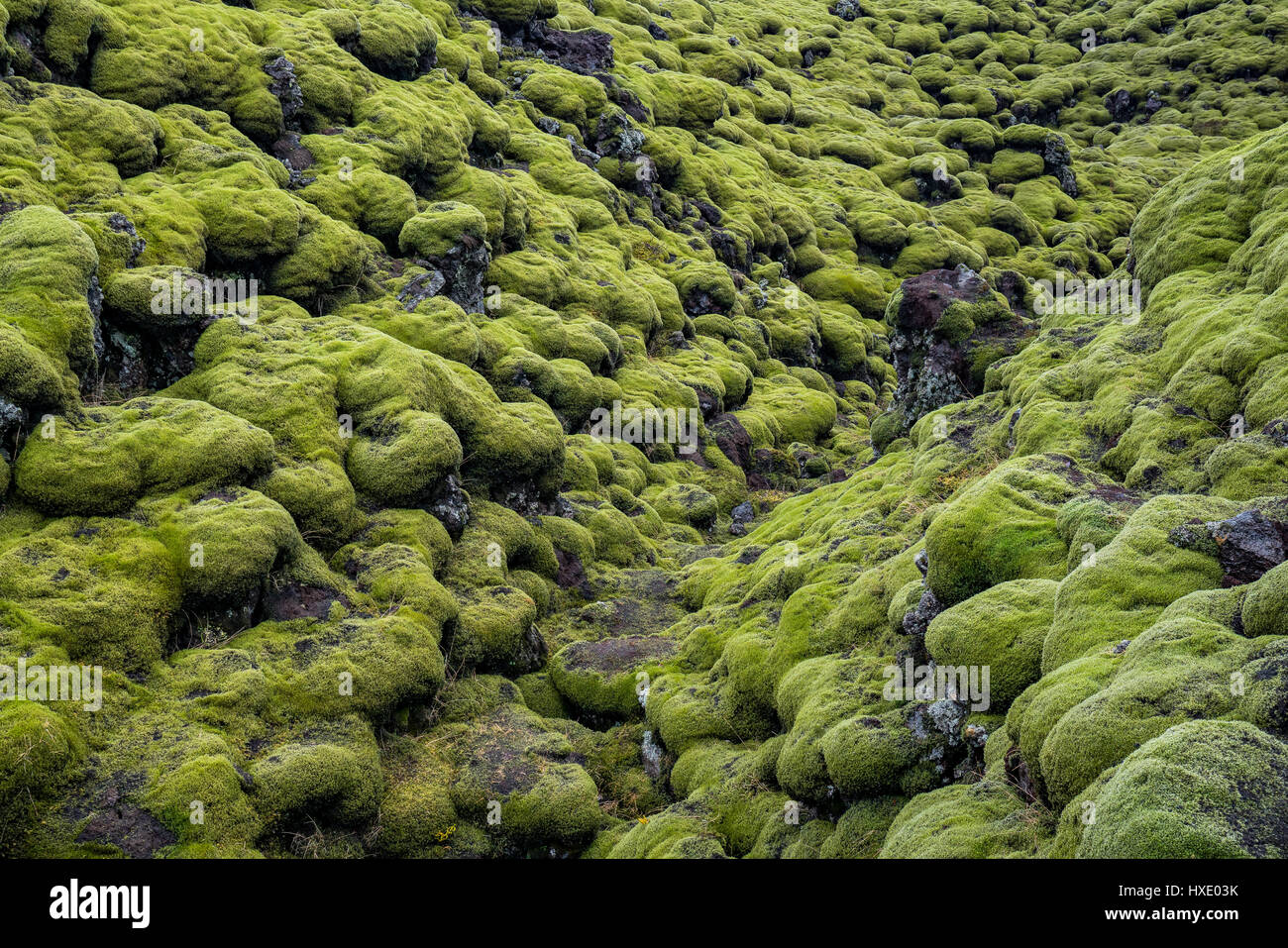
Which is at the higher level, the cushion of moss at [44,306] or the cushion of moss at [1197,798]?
the cushion of moss at [44,306]

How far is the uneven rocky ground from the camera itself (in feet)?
42.0

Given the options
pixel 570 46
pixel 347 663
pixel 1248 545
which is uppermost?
pixel 570 46

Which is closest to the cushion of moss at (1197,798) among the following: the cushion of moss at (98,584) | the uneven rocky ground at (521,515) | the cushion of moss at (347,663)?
the uneven rocky ground at (521,515)

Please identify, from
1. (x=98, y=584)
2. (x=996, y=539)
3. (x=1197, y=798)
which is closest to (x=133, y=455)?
(x=98, y=584)

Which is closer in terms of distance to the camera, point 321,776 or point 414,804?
point 321,776

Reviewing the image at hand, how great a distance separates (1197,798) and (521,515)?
2181cm

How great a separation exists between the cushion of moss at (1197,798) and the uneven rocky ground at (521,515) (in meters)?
0.03

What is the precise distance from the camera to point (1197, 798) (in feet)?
25.6

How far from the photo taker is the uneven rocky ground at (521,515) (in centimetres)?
1280

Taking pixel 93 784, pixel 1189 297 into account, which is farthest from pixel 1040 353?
pixel 93 784

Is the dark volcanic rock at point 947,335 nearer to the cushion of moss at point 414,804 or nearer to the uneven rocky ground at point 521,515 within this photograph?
the uneven rocky ground at point 521,515

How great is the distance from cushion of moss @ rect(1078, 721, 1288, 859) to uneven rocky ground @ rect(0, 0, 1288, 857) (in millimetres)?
35

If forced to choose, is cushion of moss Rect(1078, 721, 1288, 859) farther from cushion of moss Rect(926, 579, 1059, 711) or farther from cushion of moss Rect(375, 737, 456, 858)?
cushion of moss Rect(375, 737, 456, 858)

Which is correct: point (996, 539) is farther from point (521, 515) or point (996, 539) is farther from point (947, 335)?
point (947, 335)
